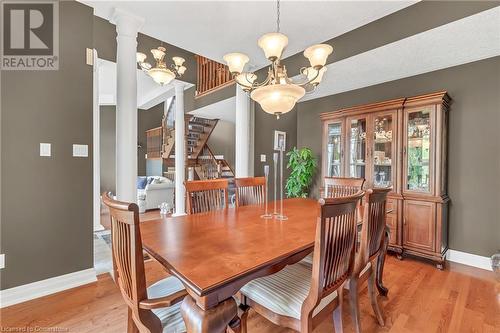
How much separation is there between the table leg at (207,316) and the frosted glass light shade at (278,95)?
130 cm

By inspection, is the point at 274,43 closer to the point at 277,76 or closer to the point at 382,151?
the point at 277,76

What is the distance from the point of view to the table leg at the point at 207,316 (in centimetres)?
85

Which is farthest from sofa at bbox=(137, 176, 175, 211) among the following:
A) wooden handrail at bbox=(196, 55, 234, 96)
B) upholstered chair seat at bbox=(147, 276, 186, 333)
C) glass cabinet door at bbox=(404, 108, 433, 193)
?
glass cabinet door at bbox=(404, 108, 433, 193)

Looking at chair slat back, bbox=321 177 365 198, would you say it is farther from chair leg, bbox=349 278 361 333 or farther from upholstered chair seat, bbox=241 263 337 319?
upholstered chair seat, bbox=241 263 337 319

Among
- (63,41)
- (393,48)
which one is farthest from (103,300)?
(393,48)

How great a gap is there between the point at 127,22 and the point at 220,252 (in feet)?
8.45

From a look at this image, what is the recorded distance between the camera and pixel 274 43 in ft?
5.47

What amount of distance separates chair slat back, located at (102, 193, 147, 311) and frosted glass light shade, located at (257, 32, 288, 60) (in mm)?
1407

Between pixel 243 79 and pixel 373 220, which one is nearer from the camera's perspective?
pixel 373 220

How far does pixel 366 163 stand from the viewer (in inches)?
127

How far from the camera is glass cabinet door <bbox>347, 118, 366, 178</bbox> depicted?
3.33 meters

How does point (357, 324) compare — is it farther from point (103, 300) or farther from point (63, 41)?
point (63, 41)

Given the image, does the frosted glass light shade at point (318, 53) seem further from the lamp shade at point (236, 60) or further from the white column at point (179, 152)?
the white column at point (179, 152)

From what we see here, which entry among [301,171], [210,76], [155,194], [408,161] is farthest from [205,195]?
[210,76]
